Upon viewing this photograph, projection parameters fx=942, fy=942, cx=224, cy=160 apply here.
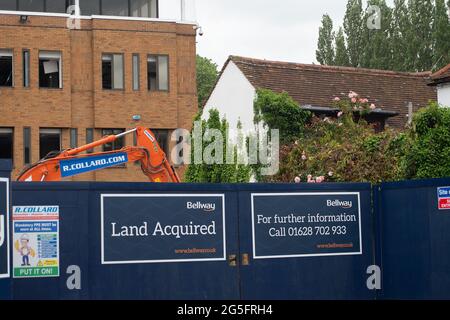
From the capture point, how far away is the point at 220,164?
34750 mm

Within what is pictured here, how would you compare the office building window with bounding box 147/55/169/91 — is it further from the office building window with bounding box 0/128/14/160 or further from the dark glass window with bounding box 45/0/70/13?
the office building window with bounding box 0/128/14/160

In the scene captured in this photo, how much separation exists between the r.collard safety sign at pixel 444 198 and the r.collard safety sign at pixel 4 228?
714 centimetres

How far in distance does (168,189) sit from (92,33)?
91.6ft

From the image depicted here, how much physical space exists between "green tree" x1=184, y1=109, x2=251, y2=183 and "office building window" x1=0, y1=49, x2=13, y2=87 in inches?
390

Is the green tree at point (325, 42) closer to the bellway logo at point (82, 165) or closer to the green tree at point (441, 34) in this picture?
the green tree at point (441, 34)

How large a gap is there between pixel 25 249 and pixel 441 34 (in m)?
51.2

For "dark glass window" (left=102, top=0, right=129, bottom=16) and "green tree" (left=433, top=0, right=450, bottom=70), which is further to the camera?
"green tree" (left=433, top=0, right=450, bottom=70)

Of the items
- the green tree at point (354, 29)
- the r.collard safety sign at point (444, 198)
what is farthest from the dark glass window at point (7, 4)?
the green tree at point (354, 29)

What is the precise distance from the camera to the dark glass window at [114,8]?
43.8 meters

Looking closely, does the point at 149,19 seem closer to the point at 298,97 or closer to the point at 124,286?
the point at 298,97

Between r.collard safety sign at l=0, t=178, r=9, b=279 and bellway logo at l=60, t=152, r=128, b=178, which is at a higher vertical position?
bellway logo at l=60, t=152, r=128, b=178

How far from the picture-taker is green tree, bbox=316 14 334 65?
7269 centimetres

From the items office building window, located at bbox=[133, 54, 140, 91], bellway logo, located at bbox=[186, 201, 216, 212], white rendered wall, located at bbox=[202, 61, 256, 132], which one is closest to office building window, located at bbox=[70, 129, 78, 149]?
office building window, located at bbox=[133, 54, 140, 91]

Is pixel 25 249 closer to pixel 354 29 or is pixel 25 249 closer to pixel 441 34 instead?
pixel 441 34
